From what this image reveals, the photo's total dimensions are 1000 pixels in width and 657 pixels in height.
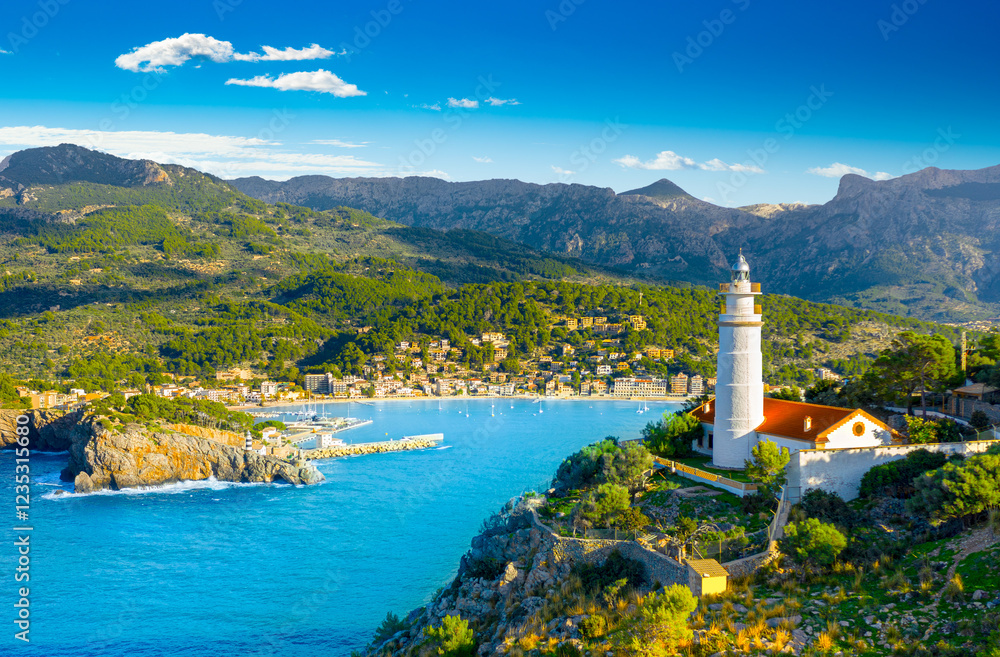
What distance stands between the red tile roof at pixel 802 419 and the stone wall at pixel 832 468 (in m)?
0.64

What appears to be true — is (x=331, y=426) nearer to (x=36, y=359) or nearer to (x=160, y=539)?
(x=160, y=539)

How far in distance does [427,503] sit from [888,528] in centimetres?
2512

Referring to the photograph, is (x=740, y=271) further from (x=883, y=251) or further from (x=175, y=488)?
(x=883, y=251)

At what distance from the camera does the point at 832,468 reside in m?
15.6

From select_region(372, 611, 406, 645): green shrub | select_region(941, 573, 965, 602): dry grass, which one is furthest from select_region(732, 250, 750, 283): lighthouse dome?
select_region(372, 611, 406, 645): green shrub

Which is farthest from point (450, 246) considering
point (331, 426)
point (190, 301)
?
point (331, 426)

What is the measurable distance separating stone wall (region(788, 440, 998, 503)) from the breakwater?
3790cm

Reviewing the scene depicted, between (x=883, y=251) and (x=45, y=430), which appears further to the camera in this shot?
(x=883, y=251)

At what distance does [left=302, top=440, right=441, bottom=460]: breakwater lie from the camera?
167ft

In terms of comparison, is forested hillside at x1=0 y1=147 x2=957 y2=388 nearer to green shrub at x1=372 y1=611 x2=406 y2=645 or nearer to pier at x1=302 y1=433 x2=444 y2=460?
pier at x1=302 y1=433 x2=444 y2=460

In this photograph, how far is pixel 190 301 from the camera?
105500 millimetres

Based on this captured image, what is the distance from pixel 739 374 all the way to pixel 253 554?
1986 centimetres

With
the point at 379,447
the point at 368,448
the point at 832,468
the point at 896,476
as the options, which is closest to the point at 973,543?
the point at 896,476

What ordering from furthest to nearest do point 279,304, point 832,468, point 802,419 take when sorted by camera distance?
point 279,304, point 802,419, point 832,468
